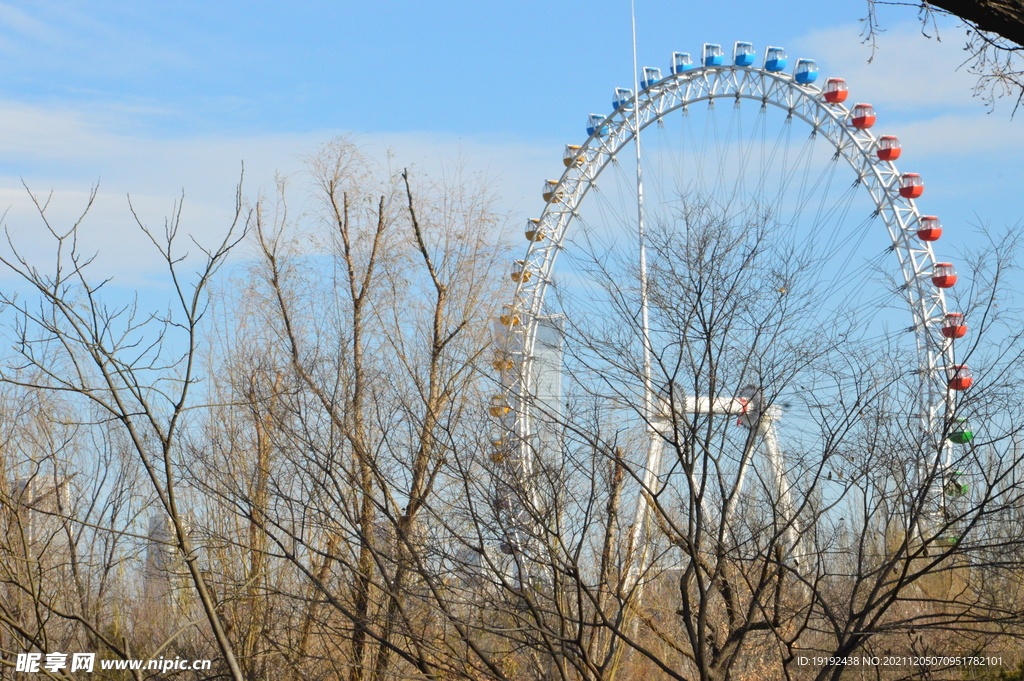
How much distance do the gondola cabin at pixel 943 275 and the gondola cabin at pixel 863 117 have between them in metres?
3.33

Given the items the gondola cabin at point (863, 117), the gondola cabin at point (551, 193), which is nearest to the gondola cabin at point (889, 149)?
the gondola cabin at point (863, 117)

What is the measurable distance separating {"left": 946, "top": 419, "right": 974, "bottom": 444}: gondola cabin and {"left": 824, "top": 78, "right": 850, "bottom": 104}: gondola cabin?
14.5 meters

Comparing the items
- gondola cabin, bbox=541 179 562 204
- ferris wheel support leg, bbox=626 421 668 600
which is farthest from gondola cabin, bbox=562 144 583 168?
ferris wheel support leg, bbox=626 421 668 600

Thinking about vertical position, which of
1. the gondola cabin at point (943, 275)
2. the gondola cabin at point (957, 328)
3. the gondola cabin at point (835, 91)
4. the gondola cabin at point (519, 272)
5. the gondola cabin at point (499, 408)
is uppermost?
the gondola cabin at point (835, 91)

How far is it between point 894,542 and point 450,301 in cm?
611

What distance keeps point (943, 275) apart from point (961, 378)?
12.6m

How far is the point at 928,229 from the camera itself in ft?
65.5

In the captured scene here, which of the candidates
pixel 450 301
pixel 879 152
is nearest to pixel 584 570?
pixel 450 301

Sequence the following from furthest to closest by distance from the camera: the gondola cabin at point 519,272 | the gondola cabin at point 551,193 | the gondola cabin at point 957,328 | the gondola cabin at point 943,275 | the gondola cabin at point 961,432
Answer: the gondola cabin at point 551,193 → the gondola cabin at point 943,275 → the gondola cabin at point 519,272 → the gondola cabin at point 957,328 → the gondola cabin at point 961,432

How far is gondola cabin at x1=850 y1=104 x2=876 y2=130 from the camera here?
20.8 meters

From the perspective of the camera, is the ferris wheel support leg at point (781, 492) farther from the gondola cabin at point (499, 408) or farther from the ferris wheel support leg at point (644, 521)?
the gondola cabin at point (499, 408)

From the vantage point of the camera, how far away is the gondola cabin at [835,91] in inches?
828

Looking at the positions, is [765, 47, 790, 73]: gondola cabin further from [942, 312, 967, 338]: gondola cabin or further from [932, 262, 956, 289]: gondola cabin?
[942, 312, 967, 338]: gondola cabin

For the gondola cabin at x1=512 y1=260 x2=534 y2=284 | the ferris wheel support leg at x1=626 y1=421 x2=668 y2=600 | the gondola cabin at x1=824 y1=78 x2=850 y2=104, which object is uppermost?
the gondola cabin at x1=824 y1=78 x2=850 y2=104
